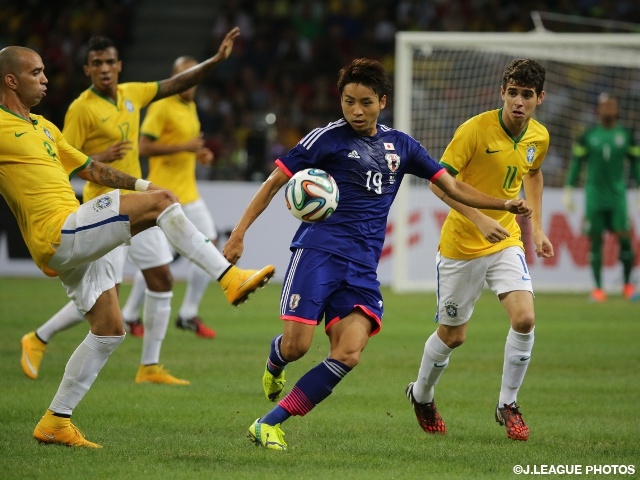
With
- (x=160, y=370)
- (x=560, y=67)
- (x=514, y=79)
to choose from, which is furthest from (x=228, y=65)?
(x=514, y=79)

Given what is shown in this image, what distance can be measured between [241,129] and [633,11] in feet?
28.5

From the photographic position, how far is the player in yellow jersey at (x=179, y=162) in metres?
11.0

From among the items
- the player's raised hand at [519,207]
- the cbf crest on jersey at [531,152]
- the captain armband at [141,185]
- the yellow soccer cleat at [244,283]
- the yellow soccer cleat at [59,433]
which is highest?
the cbf crest on jersey at [531,152]

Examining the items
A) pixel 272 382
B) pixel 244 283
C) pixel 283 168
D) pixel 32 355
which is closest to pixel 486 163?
pixel 283 168

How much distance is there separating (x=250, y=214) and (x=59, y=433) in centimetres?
168

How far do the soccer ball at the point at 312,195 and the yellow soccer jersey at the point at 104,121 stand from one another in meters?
3.32

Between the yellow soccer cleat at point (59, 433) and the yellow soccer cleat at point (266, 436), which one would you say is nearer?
the yellow soccer cleat at point (266, 436)

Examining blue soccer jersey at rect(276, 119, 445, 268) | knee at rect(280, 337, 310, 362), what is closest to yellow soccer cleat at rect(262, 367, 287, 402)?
knee at rect(280, 337, 310, 362)

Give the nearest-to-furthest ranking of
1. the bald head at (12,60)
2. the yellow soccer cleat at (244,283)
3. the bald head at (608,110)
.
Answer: the yellow soccer cleat at (244,283)
the bald head at (12,60)
the bald head at (608,110)

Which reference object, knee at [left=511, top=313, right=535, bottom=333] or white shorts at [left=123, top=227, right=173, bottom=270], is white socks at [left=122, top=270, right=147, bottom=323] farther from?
knee at [left=511, top=313, right=535, bottom=333]

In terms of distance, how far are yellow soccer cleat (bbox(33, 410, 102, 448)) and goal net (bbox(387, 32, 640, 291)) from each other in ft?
35.5

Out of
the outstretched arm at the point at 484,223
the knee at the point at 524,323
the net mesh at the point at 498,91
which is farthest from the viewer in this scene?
the net mesh at the point at 498,91

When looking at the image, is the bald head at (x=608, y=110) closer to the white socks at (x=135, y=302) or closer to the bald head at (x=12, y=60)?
the white socks at (x=135, y=302)

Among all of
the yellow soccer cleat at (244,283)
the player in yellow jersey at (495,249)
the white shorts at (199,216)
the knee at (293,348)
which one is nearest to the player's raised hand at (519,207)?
the player in yellow jersey at (495,249)
